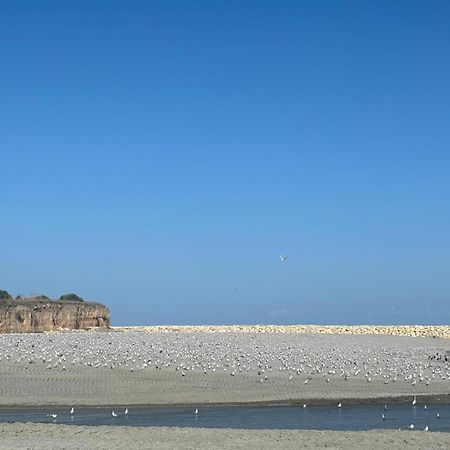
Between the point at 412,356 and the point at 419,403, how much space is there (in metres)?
14.7

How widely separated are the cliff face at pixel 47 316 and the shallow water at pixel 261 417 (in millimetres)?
38016

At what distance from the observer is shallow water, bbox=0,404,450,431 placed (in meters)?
17.8

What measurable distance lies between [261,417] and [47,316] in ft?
142

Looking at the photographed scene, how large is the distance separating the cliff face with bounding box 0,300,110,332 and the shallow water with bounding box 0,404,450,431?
38.0 m

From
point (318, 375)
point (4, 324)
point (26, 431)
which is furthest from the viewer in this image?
point (4, 324)

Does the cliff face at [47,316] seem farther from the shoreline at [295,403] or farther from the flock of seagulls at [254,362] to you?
the shoreline at [295,403]

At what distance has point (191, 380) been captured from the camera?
81.9 ft

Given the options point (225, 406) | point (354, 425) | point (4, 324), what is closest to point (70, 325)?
point (4, 324)

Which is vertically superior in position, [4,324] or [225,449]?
[4,324]

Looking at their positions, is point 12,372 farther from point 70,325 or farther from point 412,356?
point 70,325

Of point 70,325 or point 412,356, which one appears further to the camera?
point 70,325

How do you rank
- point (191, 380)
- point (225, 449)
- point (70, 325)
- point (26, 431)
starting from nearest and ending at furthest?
point (225, 449)
point (26, 431)
point (191, 380)
point (70, 325)

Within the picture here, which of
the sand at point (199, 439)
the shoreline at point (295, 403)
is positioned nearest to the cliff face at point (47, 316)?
the shoreline at point (295, 403)

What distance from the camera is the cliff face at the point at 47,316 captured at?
56594 mm
